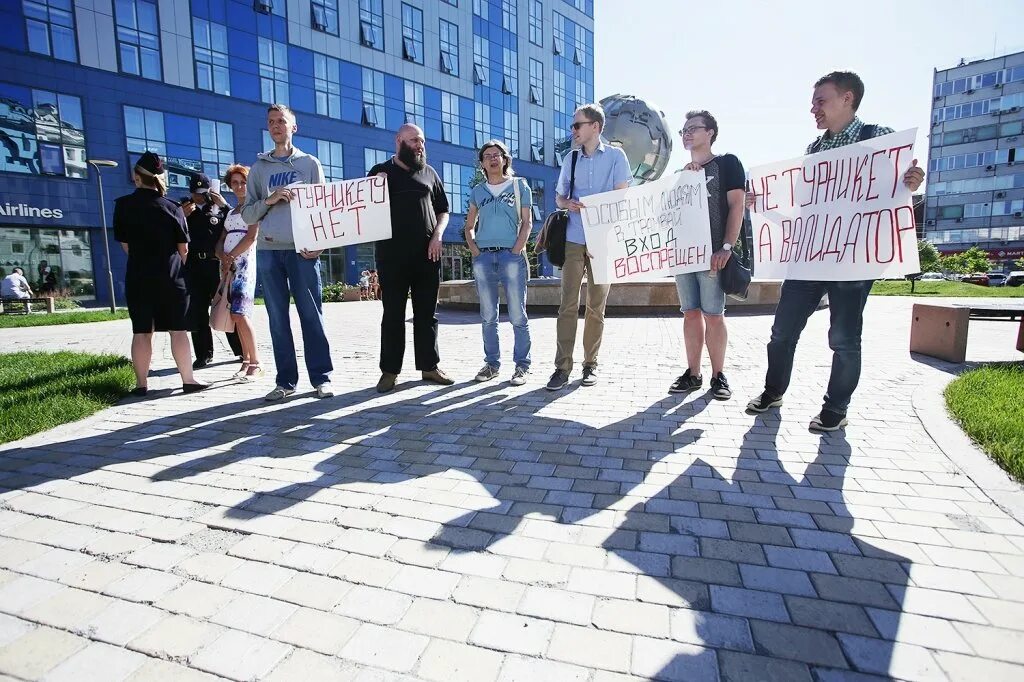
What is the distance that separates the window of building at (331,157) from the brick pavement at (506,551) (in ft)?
105

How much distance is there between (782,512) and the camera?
249 centimetres

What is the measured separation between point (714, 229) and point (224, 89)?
3175 cm

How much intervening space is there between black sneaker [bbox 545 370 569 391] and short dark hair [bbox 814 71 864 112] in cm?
293

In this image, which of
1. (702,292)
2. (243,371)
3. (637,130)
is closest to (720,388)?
(702,292)

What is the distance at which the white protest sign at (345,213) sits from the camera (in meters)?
4.75

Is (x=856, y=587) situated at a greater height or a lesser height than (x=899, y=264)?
lesser

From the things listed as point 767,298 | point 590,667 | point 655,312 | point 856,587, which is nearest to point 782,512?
point 856,587

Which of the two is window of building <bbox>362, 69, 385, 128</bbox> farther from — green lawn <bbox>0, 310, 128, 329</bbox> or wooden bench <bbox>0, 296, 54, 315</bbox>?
green lawn <bbox>0, 310, 128, 329</bbox>

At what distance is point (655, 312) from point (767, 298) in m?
2.79

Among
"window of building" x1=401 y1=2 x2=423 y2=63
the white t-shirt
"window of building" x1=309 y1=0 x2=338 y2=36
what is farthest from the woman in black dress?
"window of building" x1=401 y1=2 x2=423 y2=63

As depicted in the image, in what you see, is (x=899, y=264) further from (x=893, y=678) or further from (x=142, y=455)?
(x=142, y=455)

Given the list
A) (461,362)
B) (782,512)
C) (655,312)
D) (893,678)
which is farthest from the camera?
(655,312)

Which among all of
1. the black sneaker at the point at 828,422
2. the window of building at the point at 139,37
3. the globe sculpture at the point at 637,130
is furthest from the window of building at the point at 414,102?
the black sneaker at the point at 828,422

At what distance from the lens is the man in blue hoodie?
4.68 metres
